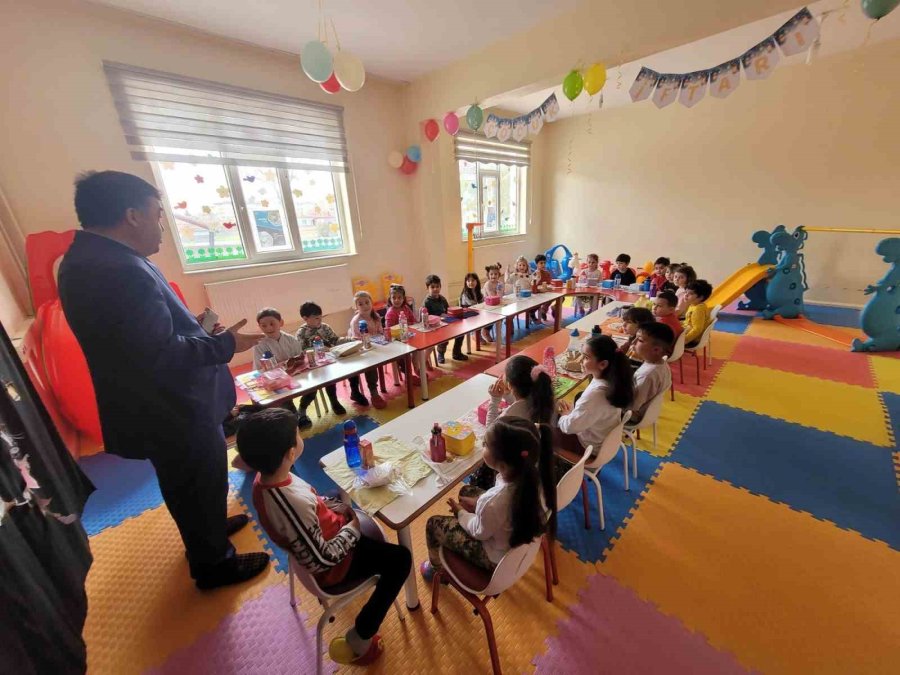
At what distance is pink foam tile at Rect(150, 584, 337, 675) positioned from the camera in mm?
1515

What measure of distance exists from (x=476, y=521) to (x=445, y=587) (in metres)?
0.76

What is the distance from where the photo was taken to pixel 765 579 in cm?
178

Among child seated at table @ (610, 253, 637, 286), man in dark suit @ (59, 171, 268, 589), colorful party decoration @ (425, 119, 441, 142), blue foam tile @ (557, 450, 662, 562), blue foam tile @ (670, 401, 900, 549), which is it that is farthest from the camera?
child seated at table @ (610, 253, 637, 286)

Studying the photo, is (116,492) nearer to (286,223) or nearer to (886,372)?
(286,223)

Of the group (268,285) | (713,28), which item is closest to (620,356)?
(713,28)

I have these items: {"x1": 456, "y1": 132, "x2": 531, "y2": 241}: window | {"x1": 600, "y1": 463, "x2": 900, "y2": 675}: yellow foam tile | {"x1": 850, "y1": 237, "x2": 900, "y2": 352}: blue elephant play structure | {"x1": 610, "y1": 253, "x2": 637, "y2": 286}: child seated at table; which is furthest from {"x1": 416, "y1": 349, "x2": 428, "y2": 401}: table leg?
{"x1": 850, "y1": 237, "x2": 900, "y2": 352}: blue elephant play structure

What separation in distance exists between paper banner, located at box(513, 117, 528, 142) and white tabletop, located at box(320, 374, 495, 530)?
361 centimetres

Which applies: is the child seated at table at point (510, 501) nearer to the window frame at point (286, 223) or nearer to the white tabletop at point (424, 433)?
the white tabletop at point (424, 433)

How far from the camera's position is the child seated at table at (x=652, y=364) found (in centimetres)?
221

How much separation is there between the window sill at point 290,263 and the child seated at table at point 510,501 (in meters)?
4.29

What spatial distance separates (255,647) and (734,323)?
6810 mm

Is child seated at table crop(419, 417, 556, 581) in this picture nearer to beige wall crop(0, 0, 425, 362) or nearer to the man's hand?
the man's hand

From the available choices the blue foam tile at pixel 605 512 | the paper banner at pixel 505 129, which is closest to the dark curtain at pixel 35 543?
the blue foam tile at pixel 605 512

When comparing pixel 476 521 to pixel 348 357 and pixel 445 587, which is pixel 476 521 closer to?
pixel 445 587
